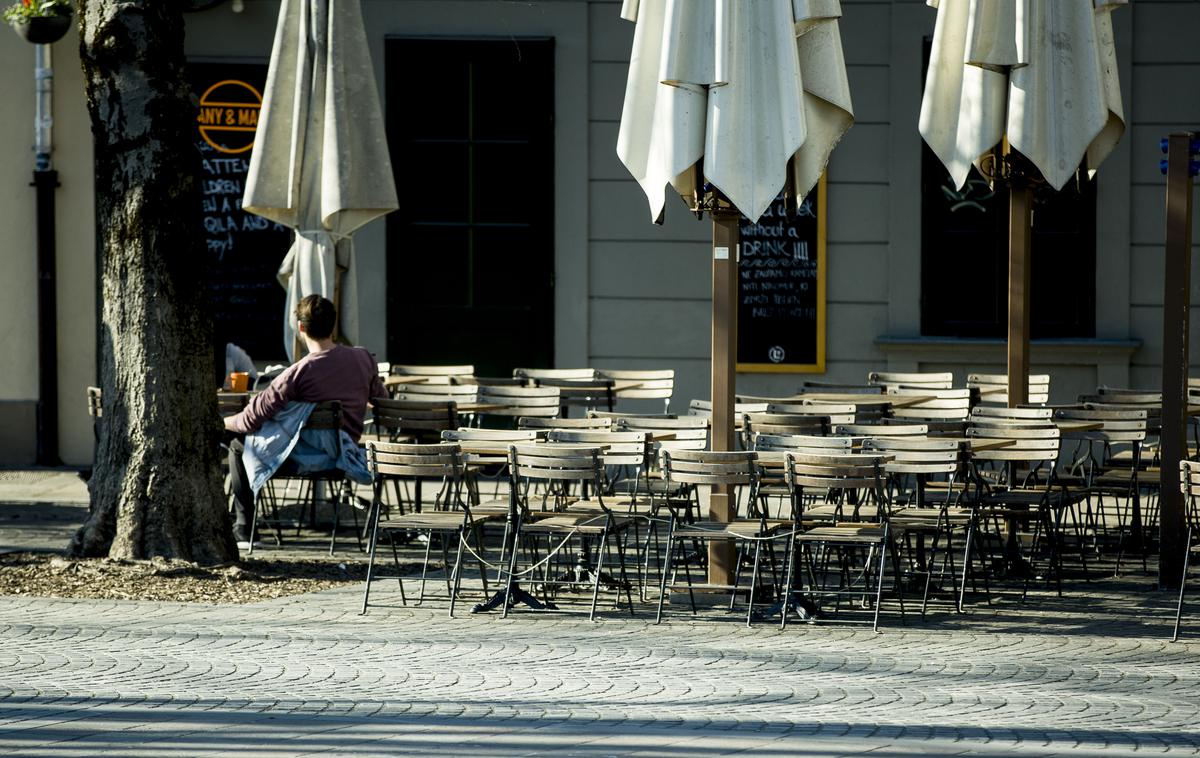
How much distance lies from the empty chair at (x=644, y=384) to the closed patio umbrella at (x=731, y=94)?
159 inches

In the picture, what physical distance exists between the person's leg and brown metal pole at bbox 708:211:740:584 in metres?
3.51

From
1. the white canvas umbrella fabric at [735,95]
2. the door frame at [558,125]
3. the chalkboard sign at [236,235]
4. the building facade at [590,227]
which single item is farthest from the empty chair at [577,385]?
the white canvas umbrella fabric at [735,95]


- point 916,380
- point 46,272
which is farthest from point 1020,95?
point 46,272

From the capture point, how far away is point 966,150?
11336 millimetres

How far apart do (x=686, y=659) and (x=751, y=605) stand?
1.00 m

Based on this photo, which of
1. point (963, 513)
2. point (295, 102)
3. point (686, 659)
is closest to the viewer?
point (686, 659)

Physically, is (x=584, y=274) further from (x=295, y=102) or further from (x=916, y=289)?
(x=295, y=102)

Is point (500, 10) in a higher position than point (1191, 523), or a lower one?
higher

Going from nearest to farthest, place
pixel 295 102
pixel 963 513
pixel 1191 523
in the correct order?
pixel 1191 523 → pixel 963 513 → pixel 295 102

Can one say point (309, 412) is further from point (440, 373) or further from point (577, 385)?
point (440, 373)

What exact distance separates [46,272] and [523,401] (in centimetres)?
539

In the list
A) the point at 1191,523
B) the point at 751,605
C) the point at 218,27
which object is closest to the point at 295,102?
the point at 218,27

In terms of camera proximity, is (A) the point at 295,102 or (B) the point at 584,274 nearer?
(A) the point at 295,102

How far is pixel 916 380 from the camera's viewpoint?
13773mm
